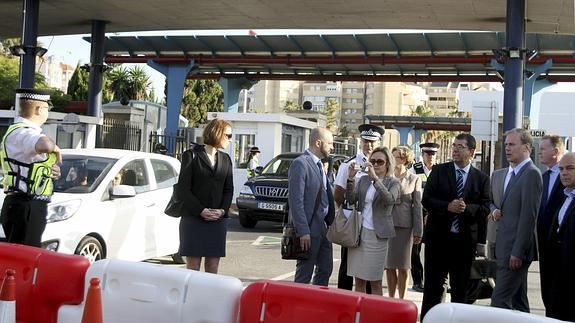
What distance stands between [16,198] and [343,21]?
16348mm

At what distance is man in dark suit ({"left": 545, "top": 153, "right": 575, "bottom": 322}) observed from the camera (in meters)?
5.29

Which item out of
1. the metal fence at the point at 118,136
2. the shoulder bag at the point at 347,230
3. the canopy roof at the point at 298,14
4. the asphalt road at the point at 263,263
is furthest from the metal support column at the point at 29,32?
the shoulder bag at the point at 347,230

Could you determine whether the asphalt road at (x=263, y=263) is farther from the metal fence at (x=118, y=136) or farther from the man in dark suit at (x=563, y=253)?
the metal fence at (x=118, y=136)

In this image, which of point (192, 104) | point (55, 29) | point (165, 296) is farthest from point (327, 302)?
point (192, 104)

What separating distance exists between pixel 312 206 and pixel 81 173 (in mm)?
3688

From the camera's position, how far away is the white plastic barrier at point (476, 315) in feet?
13.4

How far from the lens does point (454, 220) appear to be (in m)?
6.78

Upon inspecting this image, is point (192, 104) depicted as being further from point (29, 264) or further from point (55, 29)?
point (29, 264)

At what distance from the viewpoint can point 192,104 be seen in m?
74.9

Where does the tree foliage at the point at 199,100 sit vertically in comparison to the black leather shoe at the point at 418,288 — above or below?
above

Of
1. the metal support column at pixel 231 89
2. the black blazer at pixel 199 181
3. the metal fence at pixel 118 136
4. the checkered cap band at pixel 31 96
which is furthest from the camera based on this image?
the metal support column at pixel 231 89

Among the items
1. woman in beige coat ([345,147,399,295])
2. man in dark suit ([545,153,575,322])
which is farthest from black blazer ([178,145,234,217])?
man in dark suit ([545,153,575,322])

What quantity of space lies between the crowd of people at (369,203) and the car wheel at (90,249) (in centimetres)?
205

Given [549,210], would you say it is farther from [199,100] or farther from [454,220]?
[199,100]
